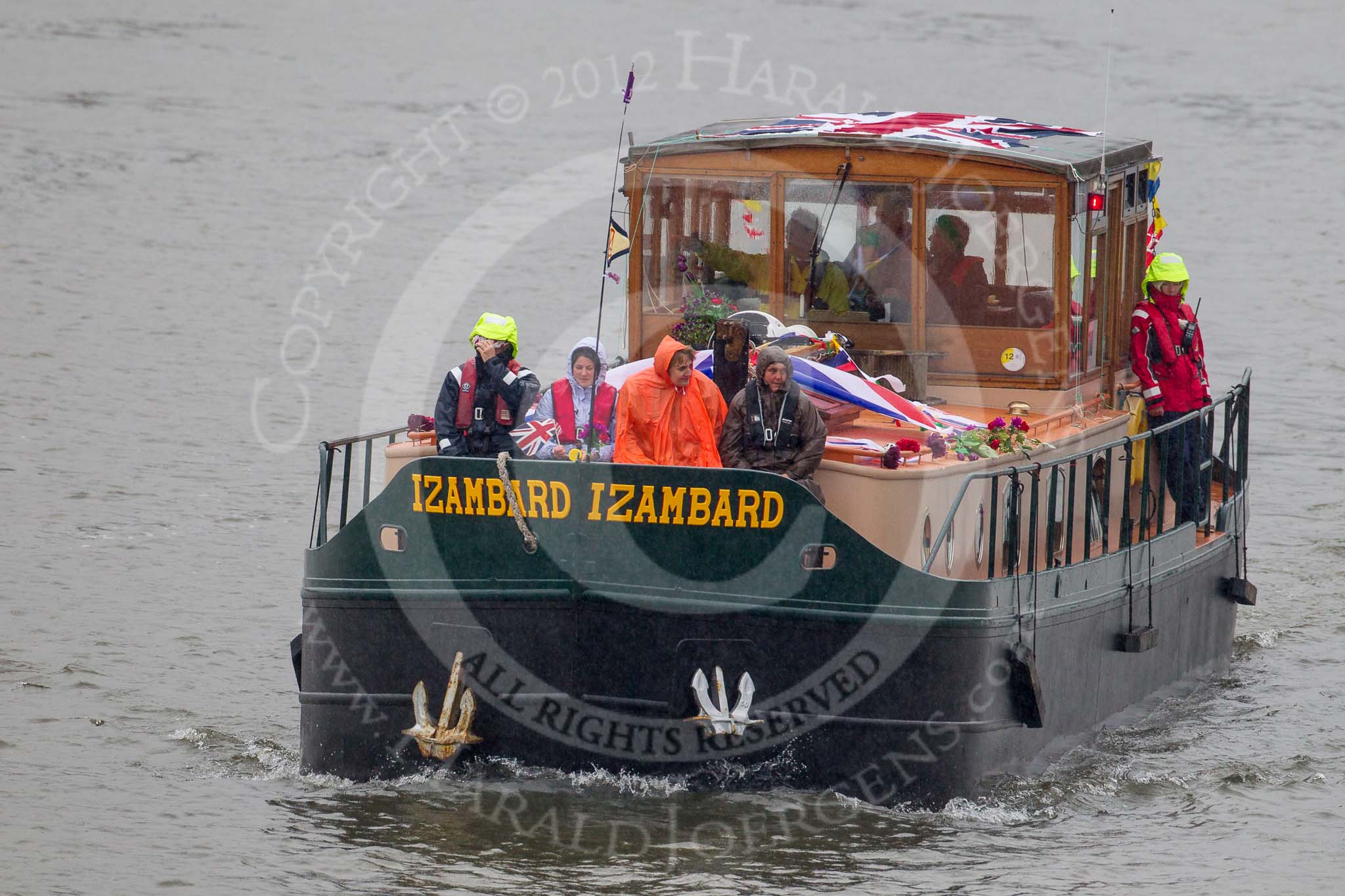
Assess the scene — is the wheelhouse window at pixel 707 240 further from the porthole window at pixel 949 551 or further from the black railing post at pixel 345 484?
the porthole window at pixel 949 551

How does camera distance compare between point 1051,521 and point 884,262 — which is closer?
point 1051,521

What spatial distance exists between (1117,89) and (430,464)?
3152cm

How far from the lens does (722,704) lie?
34.4 ft

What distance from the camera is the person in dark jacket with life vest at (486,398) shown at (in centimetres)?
1100

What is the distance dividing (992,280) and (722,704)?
11.6 feet

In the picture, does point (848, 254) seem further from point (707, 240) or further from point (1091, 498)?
point (1091, 498)

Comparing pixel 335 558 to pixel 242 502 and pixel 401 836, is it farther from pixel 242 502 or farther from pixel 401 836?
pixel 242 502

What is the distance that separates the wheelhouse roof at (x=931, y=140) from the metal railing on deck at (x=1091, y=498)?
164cm

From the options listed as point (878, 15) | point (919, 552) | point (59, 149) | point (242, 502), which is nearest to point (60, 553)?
point (242, 502)

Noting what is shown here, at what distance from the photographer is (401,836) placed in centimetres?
1070

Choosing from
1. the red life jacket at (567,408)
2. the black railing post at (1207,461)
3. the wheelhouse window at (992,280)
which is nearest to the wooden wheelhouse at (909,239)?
the wheelhouse window at (992,280)

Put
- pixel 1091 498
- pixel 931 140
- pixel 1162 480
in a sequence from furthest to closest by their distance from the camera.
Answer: pixel 931 140, pixel 1162 480, pixel 1091 498

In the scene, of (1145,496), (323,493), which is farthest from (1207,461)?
(323,493)

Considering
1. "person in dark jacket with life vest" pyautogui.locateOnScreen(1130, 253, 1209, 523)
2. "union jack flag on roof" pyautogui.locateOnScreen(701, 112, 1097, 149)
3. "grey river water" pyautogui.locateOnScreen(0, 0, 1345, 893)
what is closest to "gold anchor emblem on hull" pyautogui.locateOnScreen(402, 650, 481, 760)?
"grey river water" pyautogui.locateOnScreen(0, 0, 1345, 893)
